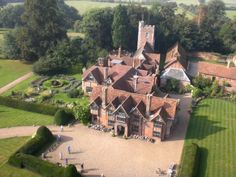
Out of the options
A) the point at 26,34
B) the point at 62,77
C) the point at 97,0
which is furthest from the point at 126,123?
the point at 97,0

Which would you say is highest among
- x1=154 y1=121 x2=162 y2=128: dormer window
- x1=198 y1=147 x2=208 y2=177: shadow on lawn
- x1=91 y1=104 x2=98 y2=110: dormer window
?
x1=91 y1=104 x2=98 y2=110: dormer window

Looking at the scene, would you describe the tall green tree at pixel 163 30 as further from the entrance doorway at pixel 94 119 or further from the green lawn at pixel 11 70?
the entrance doorway at pixel 94 119

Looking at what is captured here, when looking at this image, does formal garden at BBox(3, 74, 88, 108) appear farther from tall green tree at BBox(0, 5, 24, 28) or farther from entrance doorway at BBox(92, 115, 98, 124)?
tall green tree at BBox(0, 5, 24, 28)

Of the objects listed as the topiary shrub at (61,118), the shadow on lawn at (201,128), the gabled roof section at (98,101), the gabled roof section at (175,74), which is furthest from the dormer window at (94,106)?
the gabled roof section at (175,74)

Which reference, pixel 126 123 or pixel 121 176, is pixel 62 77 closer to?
pixel 126 123

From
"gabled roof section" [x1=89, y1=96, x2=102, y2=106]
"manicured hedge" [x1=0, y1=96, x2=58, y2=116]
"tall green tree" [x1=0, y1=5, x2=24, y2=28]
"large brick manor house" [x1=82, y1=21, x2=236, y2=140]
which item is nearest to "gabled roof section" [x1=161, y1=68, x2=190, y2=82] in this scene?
"large brick manor house" [x1=82, y1=21, x2=236, y2=140]

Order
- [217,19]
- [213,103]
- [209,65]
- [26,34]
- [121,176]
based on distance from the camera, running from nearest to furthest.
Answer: [121,176] → [213,103] → [209,65] → [26,34] → [217,19]
